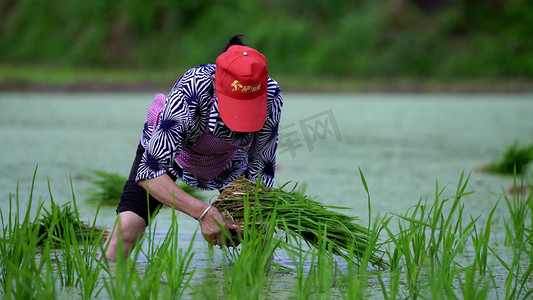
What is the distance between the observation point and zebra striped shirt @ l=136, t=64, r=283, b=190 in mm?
2564

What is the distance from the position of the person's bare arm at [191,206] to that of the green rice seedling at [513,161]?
10.7 feet

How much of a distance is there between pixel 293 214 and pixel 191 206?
34 cm

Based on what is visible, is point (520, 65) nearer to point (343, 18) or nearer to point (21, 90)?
point (343, 18)

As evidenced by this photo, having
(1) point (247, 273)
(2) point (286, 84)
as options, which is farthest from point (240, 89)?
(2) point (286, 84)

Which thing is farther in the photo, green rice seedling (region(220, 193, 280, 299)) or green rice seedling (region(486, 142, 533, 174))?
green rice seedling (region(486, 142, 533, 174))

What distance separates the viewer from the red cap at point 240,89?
8.13ft

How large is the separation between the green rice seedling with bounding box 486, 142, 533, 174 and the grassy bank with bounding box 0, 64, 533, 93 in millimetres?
11400

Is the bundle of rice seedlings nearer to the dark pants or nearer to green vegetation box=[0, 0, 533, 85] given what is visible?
the dark pants

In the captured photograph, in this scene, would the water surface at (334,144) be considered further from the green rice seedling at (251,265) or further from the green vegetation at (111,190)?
the green rice seedling at (251,265)

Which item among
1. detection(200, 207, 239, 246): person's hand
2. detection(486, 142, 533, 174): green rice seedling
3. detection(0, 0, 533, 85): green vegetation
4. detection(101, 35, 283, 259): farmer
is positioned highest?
detection(0, 0, 533, 85): green vegetation

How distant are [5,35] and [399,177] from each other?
70.9 ft

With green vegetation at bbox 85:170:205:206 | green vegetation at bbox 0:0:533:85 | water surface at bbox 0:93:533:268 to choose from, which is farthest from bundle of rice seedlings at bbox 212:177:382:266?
green vegetation at bbox 0:0:533:85

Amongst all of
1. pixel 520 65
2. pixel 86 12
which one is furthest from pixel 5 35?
pixel 520 65

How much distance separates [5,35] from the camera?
25203mm
